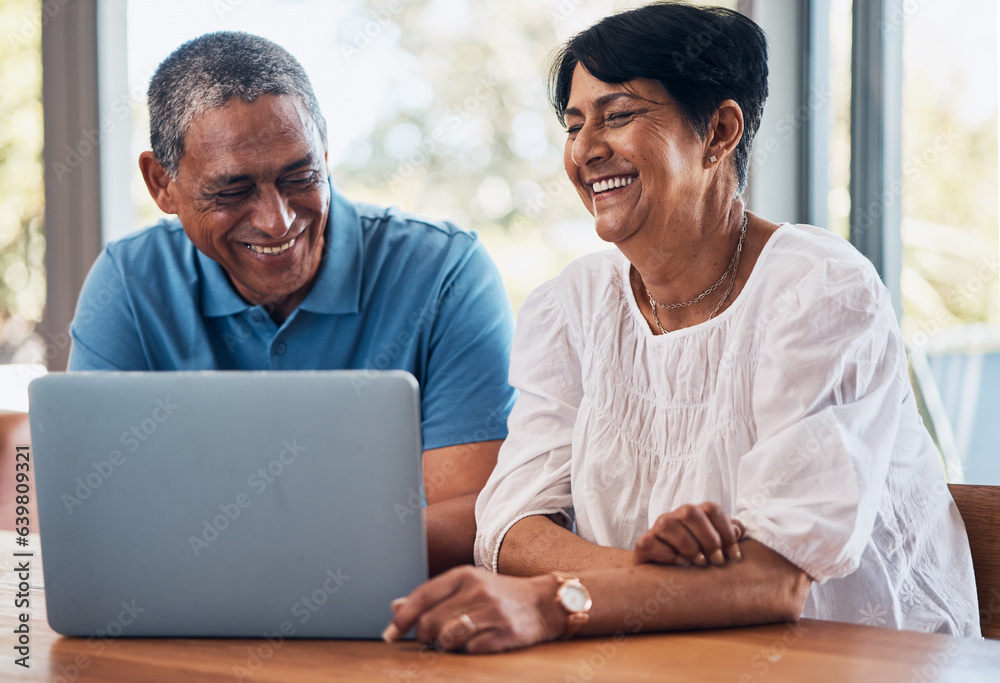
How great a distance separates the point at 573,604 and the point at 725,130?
0.81 meters

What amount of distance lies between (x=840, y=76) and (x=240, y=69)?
1571 millimetres

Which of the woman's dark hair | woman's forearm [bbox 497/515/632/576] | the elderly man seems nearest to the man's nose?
the elderly man

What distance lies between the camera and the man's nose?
62.9 inches

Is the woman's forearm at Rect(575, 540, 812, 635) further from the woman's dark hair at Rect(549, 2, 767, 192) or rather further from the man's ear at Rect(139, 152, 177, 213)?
the man's ear at Rect(139, 152, 177, 213)

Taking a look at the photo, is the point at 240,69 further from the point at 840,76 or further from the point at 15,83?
the point at 15,83

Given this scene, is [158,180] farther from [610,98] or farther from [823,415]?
[823,415]

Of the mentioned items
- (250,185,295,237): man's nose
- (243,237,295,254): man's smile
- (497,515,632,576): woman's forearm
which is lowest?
(497,515,632,576): woman's forearm

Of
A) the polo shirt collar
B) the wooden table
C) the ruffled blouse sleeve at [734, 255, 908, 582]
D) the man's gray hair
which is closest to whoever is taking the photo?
the wooden table

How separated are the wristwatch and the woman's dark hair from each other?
0.76 meters

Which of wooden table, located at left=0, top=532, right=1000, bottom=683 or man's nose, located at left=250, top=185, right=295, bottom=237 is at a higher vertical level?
man's nose, located at left=250, top=185, right=295, bottom=237

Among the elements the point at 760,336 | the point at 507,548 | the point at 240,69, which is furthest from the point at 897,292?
the point at 240,69

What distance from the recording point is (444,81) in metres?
3.98

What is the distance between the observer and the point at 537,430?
1443mm

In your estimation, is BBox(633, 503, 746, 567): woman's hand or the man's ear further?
the man's ear
